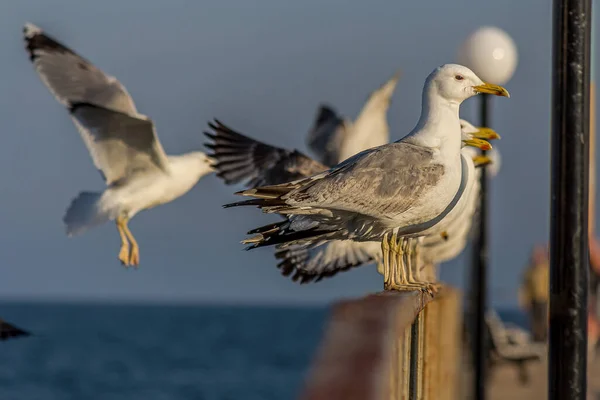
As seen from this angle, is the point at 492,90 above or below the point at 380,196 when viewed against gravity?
above

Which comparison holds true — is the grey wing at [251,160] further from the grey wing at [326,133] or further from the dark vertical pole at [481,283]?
the grey wing at [326,133]

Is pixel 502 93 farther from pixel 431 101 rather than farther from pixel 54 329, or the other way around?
pixel 54 329

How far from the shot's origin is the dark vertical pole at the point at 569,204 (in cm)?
573

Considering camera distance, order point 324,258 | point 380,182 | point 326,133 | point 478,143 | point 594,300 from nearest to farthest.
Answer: point 380,182 < point 478,143 < point 324,258 < point 326,133 < point 594,300

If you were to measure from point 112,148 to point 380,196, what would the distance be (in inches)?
186

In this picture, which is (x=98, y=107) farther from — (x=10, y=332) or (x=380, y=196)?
(x=380, y=196)

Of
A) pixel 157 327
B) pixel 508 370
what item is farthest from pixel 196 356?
pixel 508 370

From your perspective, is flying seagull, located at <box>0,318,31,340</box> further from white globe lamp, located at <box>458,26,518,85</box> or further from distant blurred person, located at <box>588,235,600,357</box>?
distant blurred person, located at <box>588,235,600,357</box>

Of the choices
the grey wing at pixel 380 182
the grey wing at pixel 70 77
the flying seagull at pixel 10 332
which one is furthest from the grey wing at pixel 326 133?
the grey wing at pixel 380 182

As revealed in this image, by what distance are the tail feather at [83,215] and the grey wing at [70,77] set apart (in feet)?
2.88

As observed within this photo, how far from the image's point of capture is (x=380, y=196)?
665cm

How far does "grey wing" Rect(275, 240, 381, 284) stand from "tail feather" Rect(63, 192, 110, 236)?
6.69ft

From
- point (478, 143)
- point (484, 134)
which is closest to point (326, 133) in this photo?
point (484, 134)

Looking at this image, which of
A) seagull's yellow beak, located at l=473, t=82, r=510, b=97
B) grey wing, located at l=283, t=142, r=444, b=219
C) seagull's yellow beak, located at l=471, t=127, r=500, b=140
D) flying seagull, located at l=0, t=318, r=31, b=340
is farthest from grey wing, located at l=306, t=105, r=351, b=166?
grey wing, located at l=283, t=142, r=444, b=219
